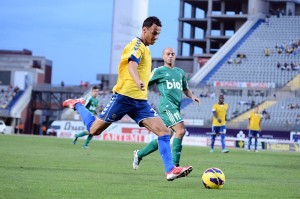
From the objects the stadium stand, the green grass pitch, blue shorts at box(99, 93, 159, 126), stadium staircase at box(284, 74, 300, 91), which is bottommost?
the green grass pitch

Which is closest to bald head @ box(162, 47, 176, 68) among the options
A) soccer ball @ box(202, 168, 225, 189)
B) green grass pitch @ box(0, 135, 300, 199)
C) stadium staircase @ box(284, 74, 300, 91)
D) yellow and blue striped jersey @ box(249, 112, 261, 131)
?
green grass pitch @ box(0, 135, 300, 199)

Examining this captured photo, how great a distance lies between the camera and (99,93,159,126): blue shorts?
1337 centimetres

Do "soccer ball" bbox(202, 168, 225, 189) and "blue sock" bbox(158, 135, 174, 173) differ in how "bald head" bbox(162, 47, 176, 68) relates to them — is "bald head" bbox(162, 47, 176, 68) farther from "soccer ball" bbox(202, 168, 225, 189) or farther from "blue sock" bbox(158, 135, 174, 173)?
"soccer ball" bbox(202, 168, 225, 189)

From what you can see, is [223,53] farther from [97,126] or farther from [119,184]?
[119,184]

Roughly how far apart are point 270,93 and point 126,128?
13.4m

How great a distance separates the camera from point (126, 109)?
1342 cm

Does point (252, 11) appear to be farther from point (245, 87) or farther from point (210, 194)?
point (210, 194)

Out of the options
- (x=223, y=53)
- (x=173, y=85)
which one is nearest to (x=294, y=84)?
(x=223, y=53)

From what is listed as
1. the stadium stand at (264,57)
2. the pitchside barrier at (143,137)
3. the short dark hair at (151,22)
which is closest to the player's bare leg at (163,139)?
the short dark hair at (151,22)

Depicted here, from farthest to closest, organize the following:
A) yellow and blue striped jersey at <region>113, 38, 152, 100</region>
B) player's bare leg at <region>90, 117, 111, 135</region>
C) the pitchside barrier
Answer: the pitchside barrier
player's bare leg at <region>90, 117, 111, 135</region>
yellow and blue striped jersey at <region>113, 38, 152, 100</region>

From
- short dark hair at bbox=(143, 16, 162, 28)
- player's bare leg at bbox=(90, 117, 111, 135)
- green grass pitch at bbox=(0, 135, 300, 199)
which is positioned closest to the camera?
green grass pitch at bbox=(0, 135, 300, 199)

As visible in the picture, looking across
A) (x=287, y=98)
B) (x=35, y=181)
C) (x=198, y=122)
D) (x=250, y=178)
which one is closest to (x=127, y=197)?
(x=35, y=181)

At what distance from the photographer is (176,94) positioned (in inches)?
719

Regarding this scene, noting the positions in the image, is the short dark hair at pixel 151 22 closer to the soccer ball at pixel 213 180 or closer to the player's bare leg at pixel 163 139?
the player's bare leg at pixel 163 139
